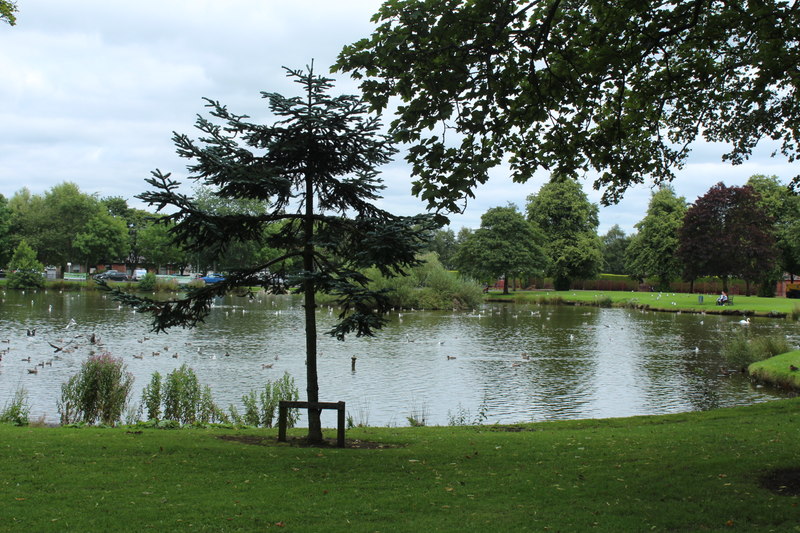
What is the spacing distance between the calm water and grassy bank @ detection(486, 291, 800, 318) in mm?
5596

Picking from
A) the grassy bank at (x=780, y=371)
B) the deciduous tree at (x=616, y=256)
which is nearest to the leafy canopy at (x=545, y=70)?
the grassy bank at (x=780, y=371)

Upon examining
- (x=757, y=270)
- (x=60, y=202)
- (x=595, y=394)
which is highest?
(x=60, y=202)

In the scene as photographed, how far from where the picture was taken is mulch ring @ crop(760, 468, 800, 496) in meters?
7.05

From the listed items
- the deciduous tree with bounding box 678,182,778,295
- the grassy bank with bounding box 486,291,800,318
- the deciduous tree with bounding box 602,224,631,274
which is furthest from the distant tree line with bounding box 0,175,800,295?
the deciduous tree with bounding box 602,224,631,274

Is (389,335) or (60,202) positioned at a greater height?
(60,202)

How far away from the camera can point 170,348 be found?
98.3 ft

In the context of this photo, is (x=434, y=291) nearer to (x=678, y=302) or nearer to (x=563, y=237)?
(x=678, y=302)

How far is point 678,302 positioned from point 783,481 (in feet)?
194

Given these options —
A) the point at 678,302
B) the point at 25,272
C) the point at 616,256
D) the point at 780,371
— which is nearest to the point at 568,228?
the point at 678,302

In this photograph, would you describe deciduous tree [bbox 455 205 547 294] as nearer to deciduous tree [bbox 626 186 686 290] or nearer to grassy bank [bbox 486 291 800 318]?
grassy bank [bbox 486 291 800 318]

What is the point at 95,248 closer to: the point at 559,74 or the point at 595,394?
the point at 595,394

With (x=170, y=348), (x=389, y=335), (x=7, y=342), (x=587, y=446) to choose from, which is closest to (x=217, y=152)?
(x=587, y=446)

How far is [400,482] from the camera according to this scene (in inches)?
308

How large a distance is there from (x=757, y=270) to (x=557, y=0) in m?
Answer: 63.7
